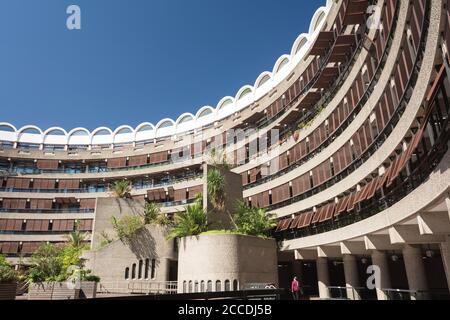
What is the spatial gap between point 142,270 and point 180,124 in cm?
2937

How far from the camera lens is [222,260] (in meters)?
26.9

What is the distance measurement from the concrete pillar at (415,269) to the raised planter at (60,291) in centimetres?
2162

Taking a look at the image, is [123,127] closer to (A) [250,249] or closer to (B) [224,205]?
(B) [224,205]

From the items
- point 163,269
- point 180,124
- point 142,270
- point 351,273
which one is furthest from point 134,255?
point 180,124

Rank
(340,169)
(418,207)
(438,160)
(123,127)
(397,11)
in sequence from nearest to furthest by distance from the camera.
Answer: (438,160) < (418,207) < (397,11) < (340,169) < (123,127)

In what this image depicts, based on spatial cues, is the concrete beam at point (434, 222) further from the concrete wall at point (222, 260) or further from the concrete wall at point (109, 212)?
the concrete wall at point (109, 212)

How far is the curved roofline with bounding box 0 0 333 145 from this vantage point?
41750mm

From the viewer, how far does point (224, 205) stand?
32906 mm

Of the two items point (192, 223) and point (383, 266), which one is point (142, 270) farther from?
point (383, 266)

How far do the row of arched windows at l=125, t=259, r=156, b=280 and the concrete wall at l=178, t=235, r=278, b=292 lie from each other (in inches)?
190

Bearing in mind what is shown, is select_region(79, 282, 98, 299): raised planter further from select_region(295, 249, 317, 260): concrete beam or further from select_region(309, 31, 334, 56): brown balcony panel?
select_region(309, 31, 334, 56): brown balcony panel

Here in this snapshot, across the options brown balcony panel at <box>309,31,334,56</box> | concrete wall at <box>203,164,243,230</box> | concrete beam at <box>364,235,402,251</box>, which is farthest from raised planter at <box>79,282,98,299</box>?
brown balcony panel at <box>309,31,334,56</box>
